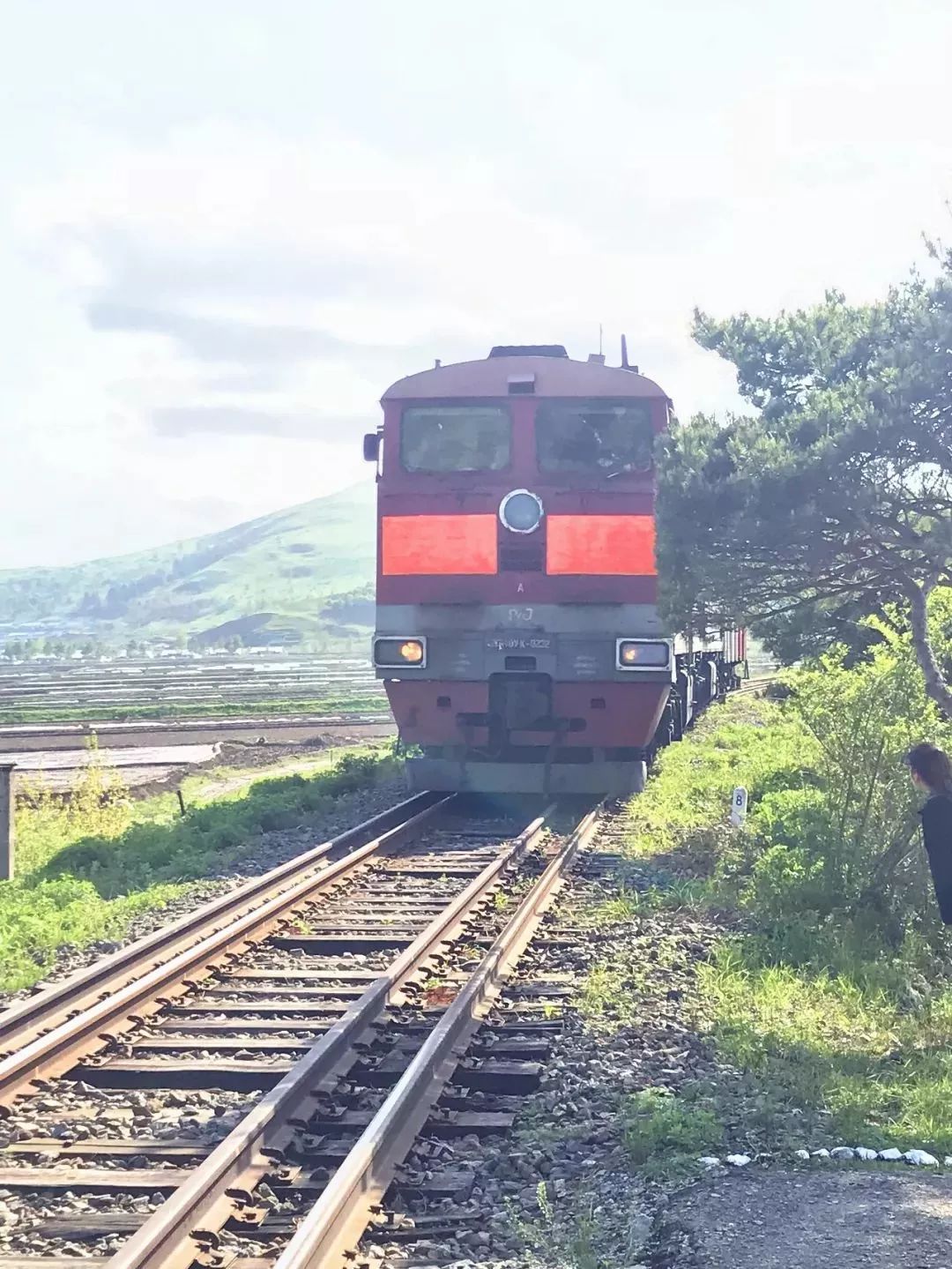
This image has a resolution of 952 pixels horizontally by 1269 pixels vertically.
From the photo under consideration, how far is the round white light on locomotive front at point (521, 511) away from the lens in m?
12.9

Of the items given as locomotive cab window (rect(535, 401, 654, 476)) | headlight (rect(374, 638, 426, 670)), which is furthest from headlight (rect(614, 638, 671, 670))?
headlight (rect(374, 638, 426, 670))

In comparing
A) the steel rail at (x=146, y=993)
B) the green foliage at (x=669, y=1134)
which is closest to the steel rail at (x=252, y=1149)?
the steel rail at (x=146, y=993)

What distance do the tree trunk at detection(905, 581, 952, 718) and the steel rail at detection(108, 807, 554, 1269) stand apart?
10.6ft

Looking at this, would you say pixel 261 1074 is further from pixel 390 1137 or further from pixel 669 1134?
pixel 669 1134

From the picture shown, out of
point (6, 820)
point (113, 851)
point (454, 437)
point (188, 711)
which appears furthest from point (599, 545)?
point (188, 711)

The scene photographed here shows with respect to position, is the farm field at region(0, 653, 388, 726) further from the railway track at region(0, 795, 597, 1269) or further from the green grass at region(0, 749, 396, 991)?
the railway track at region(0, 795, 597, 1269)

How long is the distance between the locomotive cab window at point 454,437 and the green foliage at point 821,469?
475 cm

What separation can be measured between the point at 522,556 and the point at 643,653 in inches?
55.5

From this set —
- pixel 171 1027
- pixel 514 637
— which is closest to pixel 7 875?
pixel 514 637

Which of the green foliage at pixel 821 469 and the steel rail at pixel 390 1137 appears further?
the green foliage at pixel 821 469

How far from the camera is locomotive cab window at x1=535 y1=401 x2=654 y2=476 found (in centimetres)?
1296

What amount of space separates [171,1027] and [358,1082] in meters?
1.18

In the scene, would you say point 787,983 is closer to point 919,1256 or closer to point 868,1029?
point 868,1029

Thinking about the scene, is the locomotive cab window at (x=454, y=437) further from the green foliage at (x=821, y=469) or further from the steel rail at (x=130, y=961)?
the green foliage at (x=821, y=469)
